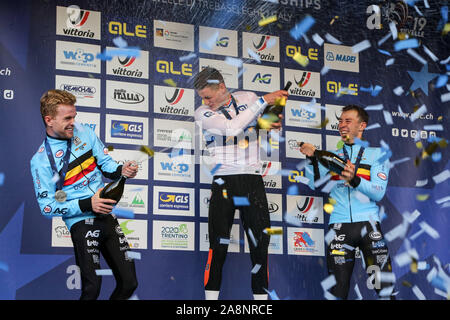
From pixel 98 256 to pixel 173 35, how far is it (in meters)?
2.50

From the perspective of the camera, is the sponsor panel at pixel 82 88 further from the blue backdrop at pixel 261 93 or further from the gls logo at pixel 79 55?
the gls logo at pixel 79 55

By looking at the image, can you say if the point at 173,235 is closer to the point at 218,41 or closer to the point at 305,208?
the point at 305,208

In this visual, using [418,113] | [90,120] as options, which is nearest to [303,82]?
[418,113]

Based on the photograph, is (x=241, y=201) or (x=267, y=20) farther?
(x=267, y=20)

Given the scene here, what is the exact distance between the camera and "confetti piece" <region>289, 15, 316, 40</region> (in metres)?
6.28

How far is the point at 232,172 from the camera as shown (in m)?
5.01

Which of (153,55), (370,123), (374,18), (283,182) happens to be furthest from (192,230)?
(374,18)

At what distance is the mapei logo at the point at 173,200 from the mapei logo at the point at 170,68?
1.07 metres

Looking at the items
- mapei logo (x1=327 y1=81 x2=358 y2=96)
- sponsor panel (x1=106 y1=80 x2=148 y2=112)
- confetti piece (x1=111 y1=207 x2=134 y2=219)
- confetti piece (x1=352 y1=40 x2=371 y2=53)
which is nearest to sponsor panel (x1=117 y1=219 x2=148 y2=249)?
confetti piece (x1=111 y1=207 x2=134 y2=219)

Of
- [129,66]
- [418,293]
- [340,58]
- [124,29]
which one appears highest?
[124,29]

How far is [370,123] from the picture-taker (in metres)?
6.40

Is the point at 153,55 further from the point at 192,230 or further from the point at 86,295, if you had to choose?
the point at 86,295

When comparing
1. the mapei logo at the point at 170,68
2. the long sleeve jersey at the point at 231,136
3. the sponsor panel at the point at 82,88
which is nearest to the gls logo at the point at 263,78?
the mapei logo at the point at 170,68
